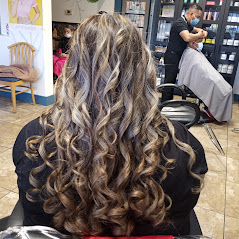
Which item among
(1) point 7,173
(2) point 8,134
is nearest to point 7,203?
(1) point 7,173

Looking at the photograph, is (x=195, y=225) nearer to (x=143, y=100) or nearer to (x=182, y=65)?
(x=143, y=100)

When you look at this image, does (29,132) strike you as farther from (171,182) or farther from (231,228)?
(231,228)

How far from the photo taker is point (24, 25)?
3383mm

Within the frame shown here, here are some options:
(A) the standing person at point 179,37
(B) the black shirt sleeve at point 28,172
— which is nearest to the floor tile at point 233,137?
(A) the standing person at point 179,37

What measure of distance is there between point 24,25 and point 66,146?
10.7 ft

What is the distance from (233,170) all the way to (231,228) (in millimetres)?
792

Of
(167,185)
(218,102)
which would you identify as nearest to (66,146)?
(167,185)

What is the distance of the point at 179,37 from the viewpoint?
3.49 metres

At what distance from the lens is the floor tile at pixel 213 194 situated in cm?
179

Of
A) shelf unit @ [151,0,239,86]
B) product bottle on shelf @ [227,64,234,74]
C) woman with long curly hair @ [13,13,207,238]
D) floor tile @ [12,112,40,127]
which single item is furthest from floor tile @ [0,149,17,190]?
product bottle on shelf @ [227,64,234,74]

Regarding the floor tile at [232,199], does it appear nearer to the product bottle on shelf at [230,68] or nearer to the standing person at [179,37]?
the standing person at [179,37]

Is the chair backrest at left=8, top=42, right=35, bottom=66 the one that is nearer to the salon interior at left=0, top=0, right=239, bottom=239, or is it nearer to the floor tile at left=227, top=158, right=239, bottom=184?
the salon interior at left=0, top=0, right=239, bottom=239

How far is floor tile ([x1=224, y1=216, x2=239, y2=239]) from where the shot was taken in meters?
1.54

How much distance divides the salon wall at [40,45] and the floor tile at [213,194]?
8.41ft
